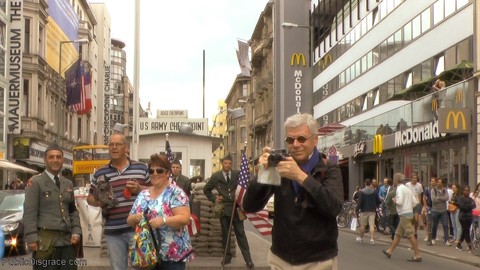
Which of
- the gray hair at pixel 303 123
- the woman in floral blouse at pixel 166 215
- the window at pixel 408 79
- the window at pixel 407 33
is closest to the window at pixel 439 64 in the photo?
the window at pixel 408 79

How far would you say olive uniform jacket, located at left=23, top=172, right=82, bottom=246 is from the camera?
797 centimetres

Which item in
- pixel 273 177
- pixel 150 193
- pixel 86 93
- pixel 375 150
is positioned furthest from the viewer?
pixel 86 93

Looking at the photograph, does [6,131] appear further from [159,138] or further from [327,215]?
[327,215]

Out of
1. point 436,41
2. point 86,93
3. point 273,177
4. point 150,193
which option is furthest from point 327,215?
point 86,93

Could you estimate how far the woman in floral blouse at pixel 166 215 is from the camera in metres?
6.52

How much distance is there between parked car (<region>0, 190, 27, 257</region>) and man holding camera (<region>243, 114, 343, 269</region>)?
12.1 meters

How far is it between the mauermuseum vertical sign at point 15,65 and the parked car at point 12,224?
2201 centimetres

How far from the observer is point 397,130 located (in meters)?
34.2

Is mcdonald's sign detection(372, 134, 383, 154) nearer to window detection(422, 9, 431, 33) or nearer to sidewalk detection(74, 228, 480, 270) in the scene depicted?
window detection(422, 9, 431, 33)

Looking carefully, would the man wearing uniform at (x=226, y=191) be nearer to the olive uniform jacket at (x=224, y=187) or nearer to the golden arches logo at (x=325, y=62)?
the olive uniform jacket at (x=224, y=187)

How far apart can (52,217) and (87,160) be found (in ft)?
110

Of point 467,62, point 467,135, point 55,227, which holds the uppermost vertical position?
point 467,62

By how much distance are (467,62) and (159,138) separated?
10731 millimetres

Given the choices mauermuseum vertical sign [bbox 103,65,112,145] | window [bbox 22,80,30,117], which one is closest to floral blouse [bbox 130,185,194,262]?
window [bbox 22,80,30,117]
